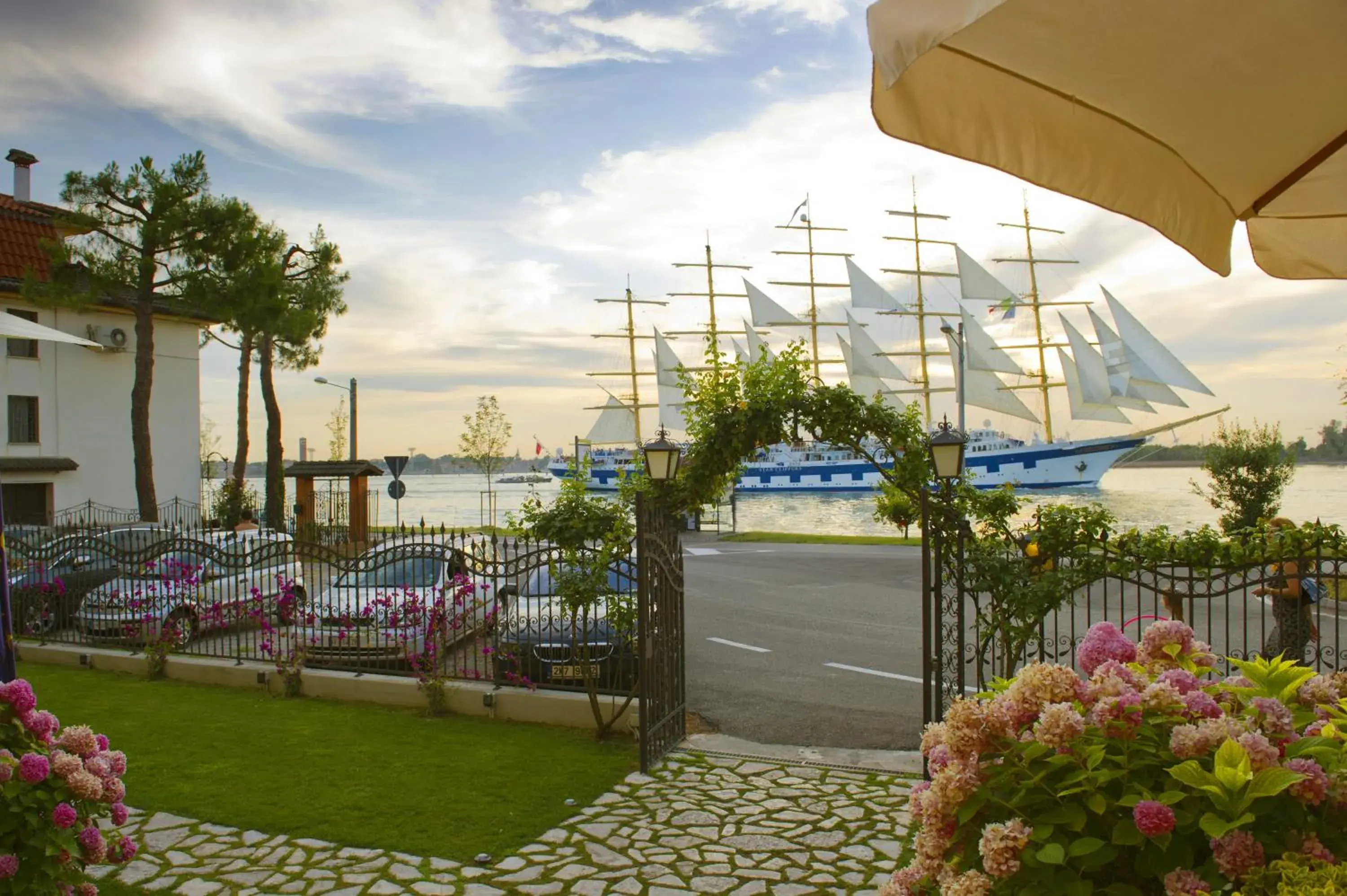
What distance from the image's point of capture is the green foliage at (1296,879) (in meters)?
1.89

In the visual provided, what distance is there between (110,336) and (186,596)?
23.0 m

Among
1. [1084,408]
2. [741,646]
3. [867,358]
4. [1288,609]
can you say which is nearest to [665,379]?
[867,358]

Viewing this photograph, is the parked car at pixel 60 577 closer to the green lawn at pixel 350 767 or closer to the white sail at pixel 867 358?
the green lawn at pixel 350 767

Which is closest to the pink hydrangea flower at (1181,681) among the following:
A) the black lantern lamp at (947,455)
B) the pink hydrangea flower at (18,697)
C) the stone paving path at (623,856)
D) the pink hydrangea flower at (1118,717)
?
the pink hydrangea flower at (1118,717)

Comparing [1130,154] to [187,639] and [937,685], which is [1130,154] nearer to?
[937,685]

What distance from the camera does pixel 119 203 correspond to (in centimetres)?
2658

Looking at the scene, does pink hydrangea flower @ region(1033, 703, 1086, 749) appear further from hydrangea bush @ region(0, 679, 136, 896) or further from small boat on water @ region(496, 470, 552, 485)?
small boat on water @ region(496, 470, 552, 485)

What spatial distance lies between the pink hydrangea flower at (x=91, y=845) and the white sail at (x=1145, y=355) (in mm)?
64587

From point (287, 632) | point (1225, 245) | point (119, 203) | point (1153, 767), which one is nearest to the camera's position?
point (1153, 767)

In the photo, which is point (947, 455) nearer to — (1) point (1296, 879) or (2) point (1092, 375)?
(1) point (1296, 879)

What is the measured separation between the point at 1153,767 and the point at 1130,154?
1.80 metres

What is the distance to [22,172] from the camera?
108 ft

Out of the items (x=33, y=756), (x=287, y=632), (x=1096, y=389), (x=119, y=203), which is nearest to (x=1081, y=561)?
(x=33, y=756)

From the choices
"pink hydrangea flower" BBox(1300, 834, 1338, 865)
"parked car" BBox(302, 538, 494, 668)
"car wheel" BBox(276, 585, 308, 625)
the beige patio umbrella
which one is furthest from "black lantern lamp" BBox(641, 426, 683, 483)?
"pink hydrangea flower" BBox(1300, 834, 1338, 865)
